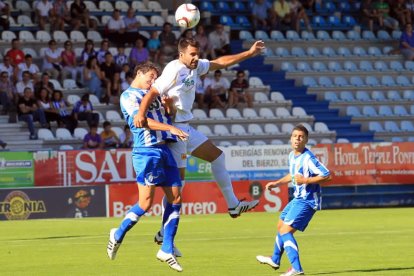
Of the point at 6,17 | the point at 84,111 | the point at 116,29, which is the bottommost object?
the point at 84,111

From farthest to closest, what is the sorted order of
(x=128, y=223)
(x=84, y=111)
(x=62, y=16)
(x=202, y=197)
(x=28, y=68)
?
(x=62, y=16)
(x=28, y=68)
(x=84, y=111)
(x=202, y=197)
(x=128, y=223)

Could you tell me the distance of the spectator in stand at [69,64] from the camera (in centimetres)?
2964

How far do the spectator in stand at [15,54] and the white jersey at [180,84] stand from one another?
16.7 metres

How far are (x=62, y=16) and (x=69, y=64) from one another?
6.62ft

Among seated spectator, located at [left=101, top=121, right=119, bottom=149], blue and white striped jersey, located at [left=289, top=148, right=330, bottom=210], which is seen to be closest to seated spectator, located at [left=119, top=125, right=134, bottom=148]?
seated spectator, located at [left=101, top=121, right=119, bottom=149]

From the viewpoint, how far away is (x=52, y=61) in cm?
2961

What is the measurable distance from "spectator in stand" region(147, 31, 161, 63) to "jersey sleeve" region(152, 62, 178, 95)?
18.9 m

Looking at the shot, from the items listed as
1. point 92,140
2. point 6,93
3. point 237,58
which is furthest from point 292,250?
point 6,93

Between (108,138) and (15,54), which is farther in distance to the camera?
(15,54)

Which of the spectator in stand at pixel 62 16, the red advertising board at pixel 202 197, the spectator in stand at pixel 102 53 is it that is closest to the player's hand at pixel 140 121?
the red advertising board at pixel 202 197

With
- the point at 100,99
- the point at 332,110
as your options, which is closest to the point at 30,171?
the point at 100,99

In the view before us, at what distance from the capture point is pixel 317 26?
3700 cm

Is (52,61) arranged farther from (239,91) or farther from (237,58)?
(237,58)

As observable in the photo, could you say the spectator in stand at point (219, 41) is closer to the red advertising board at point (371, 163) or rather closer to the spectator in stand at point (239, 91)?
the spectator in stand at point (239, 91)
